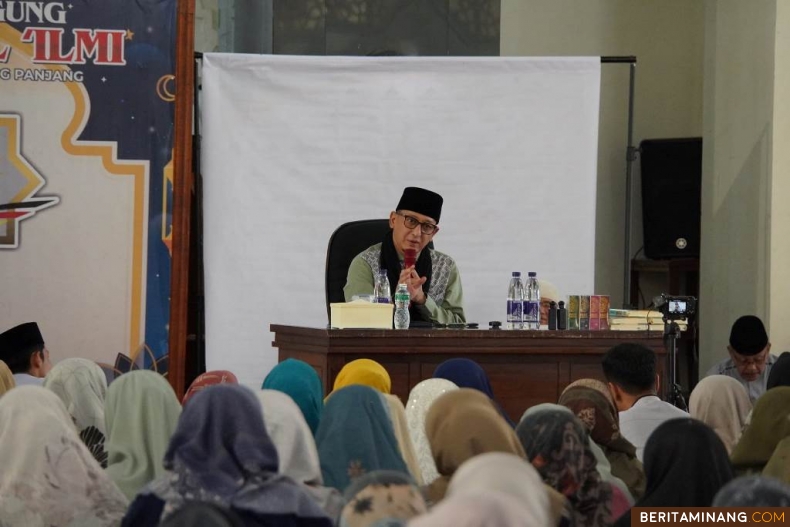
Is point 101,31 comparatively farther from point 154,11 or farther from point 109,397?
point 109,397

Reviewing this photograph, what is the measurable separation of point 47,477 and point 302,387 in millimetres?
1113

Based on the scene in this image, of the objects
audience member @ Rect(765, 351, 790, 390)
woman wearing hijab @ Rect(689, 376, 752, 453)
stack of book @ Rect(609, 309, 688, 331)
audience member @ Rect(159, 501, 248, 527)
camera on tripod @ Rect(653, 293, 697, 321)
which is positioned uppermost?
camera on tripod @ Rect(653, 293, 697, 321)

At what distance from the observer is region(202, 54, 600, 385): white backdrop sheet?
691 centimetres

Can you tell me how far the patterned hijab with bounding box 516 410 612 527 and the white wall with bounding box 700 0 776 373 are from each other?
14.5ft

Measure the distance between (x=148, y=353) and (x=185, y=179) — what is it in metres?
0.92

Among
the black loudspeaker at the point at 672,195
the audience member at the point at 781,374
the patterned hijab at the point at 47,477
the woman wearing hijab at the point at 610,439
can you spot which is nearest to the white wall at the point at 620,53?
the black loudspeaker at the point at 672,195

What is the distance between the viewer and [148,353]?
6637 millimetres

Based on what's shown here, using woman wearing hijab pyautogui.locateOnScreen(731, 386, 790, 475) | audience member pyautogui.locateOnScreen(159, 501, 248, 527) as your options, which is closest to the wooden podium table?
woman wearing hijab pyautogui.locateOnScreen(731, 386, 790, 475)

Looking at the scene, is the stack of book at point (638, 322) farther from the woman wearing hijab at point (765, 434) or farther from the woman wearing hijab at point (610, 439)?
A: the woman wearing hijab at point (765, 434)

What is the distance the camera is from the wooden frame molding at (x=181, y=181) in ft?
21.8

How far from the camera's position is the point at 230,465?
249cm

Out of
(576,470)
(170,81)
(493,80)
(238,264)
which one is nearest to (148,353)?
(238,264)

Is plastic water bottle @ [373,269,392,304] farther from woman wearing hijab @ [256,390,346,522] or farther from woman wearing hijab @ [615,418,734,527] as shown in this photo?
woman wearing hijab @ [615,418,734,527]

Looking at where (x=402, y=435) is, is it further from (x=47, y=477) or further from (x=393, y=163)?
(x=393, y=163)
